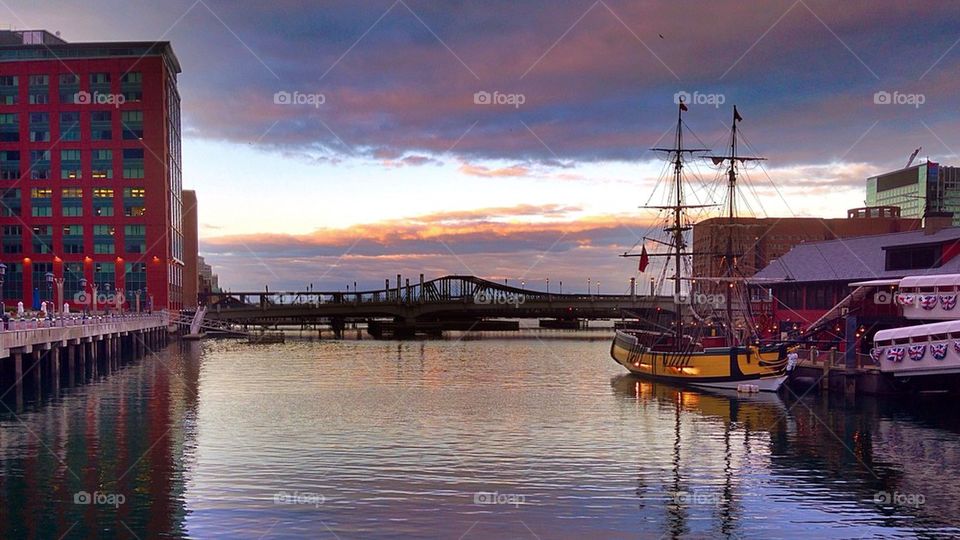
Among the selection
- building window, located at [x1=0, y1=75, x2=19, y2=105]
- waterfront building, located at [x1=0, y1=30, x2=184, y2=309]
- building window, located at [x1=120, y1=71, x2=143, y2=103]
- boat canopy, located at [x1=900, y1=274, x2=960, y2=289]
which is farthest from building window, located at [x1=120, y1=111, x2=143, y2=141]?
boat canopy, located at [x1=900, y1=274, x2=960, y2=289]

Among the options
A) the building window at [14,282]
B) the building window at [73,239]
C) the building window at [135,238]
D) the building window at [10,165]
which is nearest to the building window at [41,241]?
the building window at [73,239]

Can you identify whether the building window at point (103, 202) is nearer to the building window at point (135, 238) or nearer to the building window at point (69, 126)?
the building window at point (135, 238)

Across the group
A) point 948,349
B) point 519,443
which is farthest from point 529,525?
point 948,349

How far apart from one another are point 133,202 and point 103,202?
4.93 meters

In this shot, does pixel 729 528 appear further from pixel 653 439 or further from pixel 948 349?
pixel 948 349

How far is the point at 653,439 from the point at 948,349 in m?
21.6

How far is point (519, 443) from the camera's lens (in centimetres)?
4222

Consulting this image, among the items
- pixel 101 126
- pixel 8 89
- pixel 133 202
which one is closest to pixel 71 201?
pixel 133 202

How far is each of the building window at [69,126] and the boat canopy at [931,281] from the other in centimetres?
13436

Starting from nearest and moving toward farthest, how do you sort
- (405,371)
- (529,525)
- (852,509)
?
(529,525), (852,509), (405,371)

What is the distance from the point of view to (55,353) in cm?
6581

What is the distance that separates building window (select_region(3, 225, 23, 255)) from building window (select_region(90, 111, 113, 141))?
20.3 m

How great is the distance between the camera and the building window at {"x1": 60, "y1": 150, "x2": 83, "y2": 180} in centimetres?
14625

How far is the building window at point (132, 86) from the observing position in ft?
487
